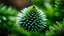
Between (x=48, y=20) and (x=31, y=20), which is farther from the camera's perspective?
(x=48, y=20)

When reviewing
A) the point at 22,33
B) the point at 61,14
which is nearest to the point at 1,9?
the point at 22,33

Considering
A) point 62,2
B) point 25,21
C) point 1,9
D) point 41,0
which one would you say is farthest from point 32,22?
point 41,0

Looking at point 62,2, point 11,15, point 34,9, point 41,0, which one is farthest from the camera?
point 41,0

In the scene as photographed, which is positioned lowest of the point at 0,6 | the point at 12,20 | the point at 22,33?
the point at 22,33

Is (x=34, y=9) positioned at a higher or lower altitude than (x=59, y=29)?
higher

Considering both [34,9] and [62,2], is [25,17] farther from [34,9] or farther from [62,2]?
[62,2]

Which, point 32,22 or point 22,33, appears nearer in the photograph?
point 32,22

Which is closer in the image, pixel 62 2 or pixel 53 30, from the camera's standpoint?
pixel 53 30

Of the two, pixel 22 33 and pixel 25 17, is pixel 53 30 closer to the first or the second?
pixel 25 17

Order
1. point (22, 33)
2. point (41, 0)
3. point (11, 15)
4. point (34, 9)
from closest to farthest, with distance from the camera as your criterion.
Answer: point (34, 9)
point (22, 33)
point (11, 15)
point (41, 0)
